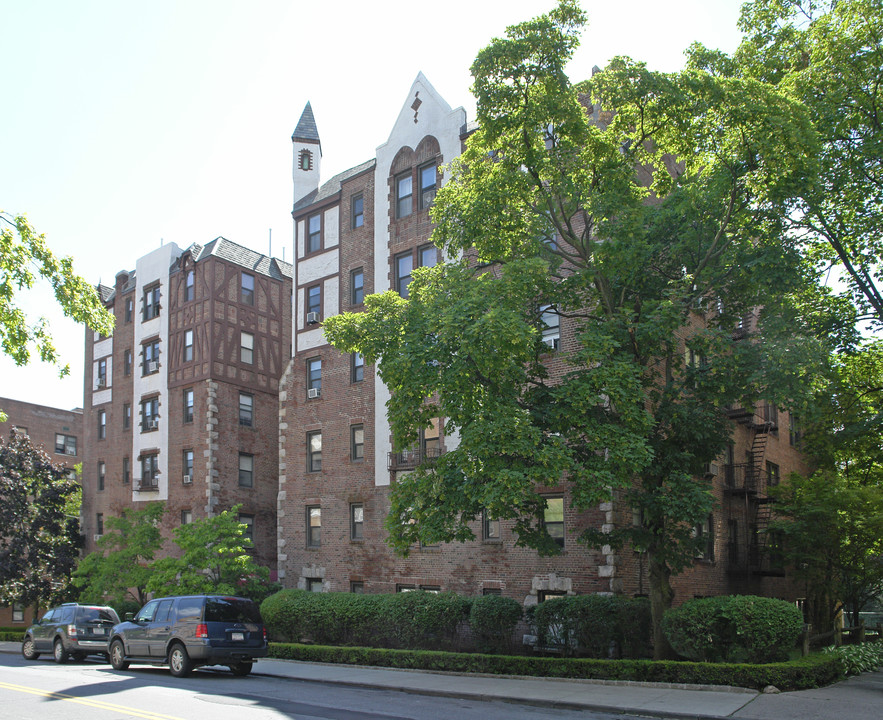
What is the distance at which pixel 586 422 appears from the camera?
16.1m

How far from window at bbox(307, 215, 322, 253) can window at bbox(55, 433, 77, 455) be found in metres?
37.6

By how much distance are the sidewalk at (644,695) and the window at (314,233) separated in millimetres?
18170

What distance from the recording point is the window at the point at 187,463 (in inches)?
1426

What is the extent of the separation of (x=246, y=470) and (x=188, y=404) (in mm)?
4130

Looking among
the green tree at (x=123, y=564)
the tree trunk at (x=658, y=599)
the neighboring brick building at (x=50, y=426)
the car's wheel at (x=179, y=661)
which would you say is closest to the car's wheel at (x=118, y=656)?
the car's wheel at (x=179, y=661)

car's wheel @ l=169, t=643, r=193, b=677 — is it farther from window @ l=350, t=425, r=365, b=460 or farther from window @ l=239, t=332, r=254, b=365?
window @ l=239, t=332, r=254, b=365

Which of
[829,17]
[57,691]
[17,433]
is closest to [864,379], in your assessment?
[829,17]

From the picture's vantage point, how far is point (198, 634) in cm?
1794

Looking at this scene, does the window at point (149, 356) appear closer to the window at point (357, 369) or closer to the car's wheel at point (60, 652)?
the window at point (357, 369)

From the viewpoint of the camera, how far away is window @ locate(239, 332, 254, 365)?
37.8m

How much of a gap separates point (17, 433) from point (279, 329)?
13.9 meters

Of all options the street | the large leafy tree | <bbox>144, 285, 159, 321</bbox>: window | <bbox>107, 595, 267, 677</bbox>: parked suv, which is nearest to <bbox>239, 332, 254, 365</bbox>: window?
<bbox>144, 285, 159, 321</bbox>: window

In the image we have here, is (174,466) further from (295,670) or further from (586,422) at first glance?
(586,422)

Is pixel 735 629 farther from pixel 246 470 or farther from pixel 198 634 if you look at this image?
pixel 246 470
